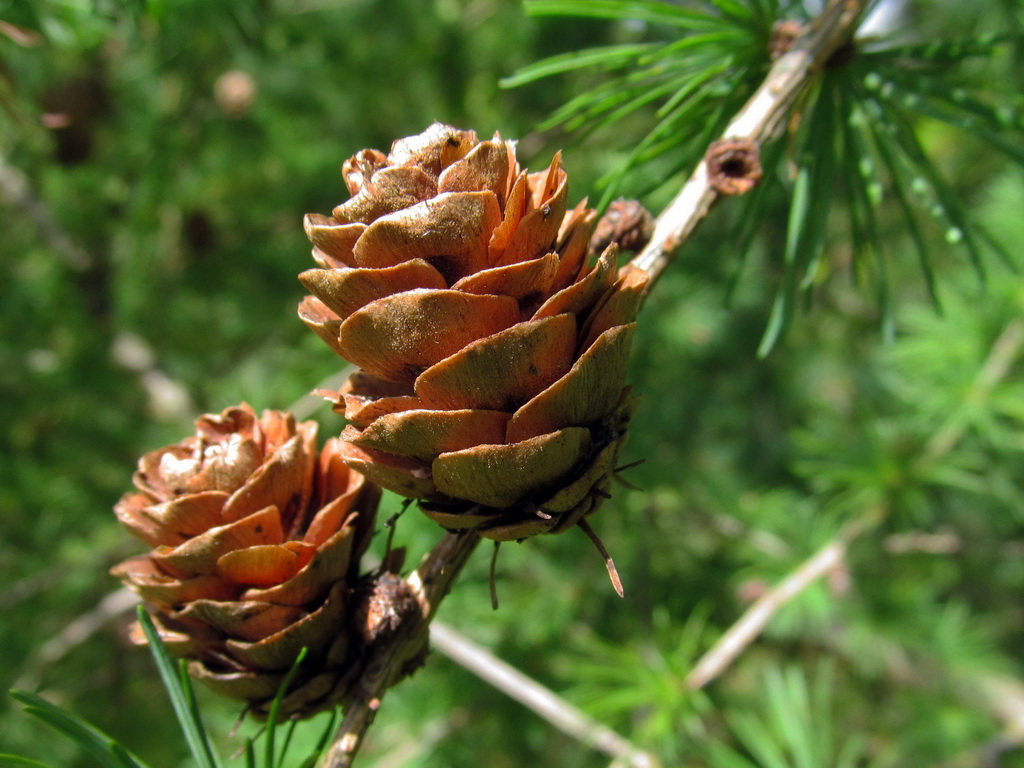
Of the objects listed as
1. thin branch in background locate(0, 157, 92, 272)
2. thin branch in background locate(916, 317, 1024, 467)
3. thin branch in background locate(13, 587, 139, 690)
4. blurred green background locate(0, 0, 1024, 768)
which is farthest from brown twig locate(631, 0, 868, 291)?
thin branch in background locate(0, 157, 92, 272)

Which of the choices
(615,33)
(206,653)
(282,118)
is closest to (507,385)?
(206,653)

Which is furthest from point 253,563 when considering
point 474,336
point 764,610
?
point 764,610

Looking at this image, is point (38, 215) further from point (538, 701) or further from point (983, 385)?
point (983, 385)

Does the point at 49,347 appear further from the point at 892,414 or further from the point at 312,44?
the point at 892,414

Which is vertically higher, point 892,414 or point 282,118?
point 282,118

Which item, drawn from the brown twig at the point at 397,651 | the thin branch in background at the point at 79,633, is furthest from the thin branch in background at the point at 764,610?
the thin branch in background at the point at 79,633

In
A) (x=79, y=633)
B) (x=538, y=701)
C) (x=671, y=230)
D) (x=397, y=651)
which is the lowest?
(x=79, y=633)

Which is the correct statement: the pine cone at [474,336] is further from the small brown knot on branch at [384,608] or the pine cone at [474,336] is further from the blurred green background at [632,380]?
the blurred green background at [632,380]
